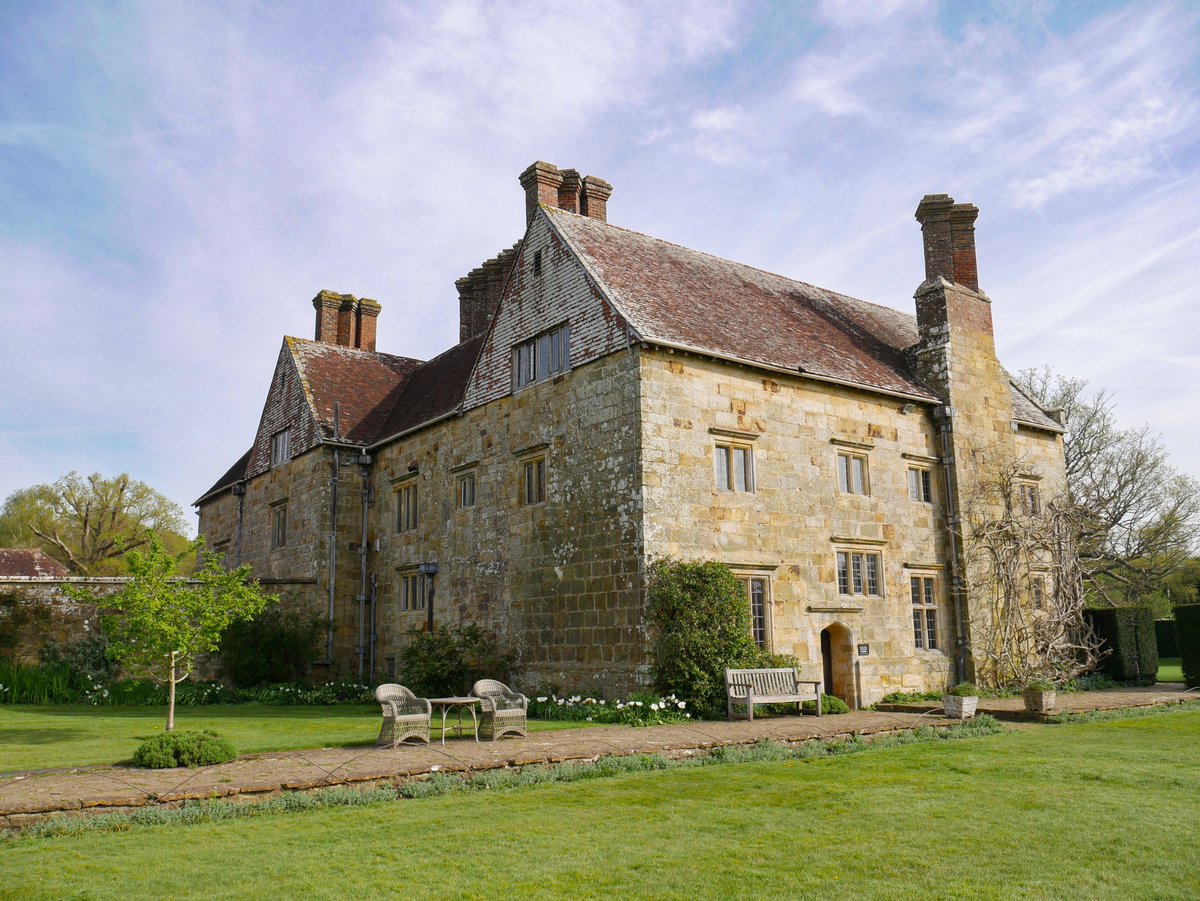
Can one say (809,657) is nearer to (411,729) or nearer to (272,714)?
(411,729)

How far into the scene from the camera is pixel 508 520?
21.1 metres

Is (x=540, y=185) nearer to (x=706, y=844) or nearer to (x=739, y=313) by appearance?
(x=739, y=313)

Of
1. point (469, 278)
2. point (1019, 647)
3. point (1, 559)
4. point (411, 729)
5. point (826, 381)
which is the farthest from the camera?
point (1, 559)

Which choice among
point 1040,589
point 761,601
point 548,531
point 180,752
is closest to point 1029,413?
point 1040,589

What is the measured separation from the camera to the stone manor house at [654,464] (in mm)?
18219

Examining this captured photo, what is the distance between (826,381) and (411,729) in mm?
11798

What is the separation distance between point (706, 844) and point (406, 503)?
18902 millimetres

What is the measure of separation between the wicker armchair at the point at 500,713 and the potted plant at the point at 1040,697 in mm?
9176

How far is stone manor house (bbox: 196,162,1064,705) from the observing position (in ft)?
59.8

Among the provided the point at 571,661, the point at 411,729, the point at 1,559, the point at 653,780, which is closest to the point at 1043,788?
the point at 653,780

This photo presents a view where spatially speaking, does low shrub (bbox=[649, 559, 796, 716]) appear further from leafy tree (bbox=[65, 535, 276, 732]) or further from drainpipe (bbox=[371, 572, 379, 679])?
drainpipe (bbox=[371, 572, 379, 679])

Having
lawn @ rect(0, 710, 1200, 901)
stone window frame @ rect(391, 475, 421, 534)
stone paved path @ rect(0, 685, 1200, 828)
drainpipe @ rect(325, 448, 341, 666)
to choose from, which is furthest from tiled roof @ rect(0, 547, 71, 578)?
lawn @ rect(0, 710, 1200, 901)

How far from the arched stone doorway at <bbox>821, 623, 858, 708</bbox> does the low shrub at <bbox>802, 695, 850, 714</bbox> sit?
1.19 m

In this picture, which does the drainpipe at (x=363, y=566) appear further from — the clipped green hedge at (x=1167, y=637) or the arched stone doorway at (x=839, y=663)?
the clipped green hedge at (x=1167, y=637)
